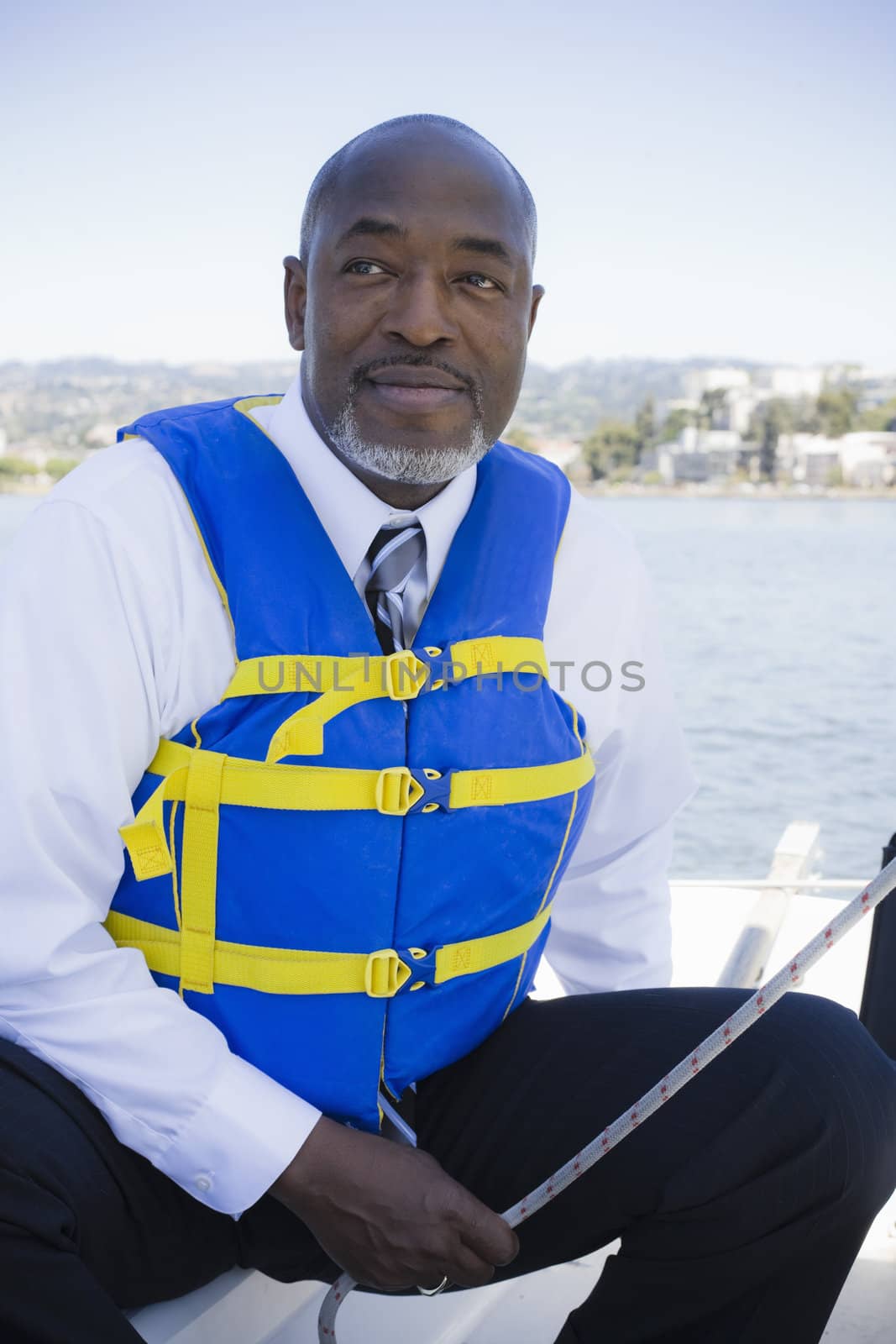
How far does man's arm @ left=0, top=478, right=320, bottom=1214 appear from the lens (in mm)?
1316

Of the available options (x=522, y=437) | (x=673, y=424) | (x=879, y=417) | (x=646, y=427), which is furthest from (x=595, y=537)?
(x=646, y=427)

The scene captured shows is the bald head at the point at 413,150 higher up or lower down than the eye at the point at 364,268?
higher up

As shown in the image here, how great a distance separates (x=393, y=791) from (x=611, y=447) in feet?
158

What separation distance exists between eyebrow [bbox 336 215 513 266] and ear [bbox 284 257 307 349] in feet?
0.57

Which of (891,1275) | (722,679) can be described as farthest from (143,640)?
(722,679)

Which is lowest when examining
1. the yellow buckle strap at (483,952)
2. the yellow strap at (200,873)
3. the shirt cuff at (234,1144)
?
A: the shirt cuff at (234,1144)

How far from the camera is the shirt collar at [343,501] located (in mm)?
1598

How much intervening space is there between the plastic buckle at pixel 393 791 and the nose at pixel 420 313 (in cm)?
49

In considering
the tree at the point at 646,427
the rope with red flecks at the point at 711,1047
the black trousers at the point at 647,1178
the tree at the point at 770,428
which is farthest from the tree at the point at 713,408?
the rope with red flecks at the point at 711,1047

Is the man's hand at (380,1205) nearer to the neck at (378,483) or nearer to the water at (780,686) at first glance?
the neck at (378,483)

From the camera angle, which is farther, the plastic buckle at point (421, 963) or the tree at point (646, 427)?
the tree at point (646, 427)

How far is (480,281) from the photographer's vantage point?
1.59m

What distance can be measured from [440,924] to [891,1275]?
91 centimetres

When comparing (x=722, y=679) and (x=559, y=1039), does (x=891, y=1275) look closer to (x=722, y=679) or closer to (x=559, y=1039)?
(x=559, y=1039)
